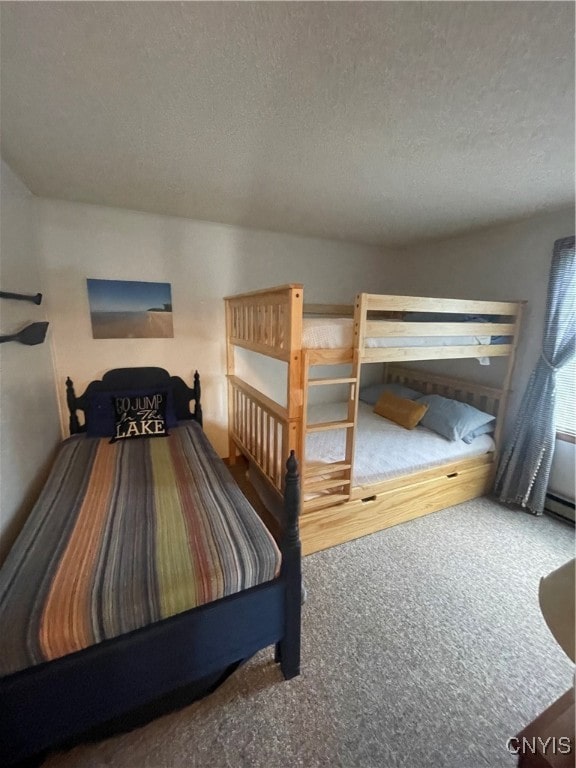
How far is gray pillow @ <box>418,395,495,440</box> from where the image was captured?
8.52 ft

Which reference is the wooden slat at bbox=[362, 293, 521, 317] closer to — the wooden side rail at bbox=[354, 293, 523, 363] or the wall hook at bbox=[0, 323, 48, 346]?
the wooden side rail at bbox=[354, 293, 523, 363]

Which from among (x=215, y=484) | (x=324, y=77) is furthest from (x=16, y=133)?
(x=215, y=484)

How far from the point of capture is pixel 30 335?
5.96 ft

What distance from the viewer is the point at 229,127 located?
4.34 ft

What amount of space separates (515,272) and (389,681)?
9.85 feet

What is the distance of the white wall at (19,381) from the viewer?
1.58m

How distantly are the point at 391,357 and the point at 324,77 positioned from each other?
1436 mm

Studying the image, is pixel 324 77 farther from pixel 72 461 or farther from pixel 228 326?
pixel 72 461

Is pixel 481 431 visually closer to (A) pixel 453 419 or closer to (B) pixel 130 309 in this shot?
(A) pixel 453 419

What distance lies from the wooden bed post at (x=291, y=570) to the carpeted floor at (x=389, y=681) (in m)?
0.17

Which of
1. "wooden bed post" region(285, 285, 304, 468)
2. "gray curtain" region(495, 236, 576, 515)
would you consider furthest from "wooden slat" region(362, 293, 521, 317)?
"wooden bed post" region(285, 285, 304, 468)

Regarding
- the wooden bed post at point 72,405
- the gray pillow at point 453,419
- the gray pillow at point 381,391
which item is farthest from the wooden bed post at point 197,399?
the gray pillow at point 453,419

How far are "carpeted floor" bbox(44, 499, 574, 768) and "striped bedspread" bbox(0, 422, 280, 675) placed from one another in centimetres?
54

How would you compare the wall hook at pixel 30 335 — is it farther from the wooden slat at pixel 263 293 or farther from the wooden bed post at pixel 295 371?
the wooden bed post at pixel 295 371
